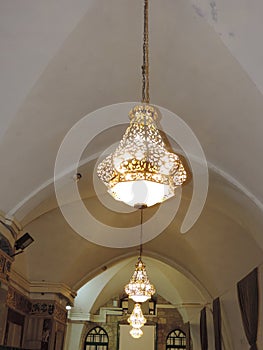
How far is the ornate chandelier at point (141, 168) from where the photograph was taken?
254cm

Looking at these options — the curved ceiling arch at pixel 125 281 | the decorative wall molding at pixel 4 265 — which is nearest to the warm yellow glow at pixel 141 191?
the decorative wall molding at pixel 4 265

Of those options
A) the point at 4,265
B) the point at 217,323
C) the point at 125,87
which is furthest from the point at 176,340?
the point at 125,87

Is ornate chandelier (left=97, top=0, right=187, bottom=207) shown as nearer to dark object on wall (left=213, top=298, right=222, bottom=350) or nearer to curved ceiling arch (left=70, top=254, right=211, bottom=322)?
dark object on wall (left=213, top=298, right=222, bottom=350)

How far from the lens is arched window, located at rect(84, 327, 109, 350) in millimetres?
13711

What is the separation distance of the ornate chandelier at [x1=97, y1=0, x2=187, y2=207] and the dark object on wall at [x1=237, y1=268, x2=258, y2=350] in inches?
159

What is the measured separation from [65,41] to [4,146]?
1.11 meters

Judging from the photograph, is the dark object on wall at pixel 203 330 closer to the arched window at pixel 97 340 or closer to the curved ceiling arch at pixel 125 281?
the curved ceiling arch at pixel 125 281

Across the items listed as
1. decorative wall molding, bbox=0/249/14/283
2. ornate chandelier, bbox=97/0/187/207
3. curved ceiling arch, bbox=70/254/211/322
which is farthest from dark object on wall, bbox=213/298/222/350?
ornate chandelier, bbox=97/0/187/207

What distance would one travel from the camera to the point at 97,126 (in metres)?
4.35

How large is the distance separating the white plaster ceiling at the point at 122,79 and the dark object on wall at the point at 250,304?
42.7 inches

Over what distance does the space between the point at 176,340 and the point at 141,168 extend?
12.4 m

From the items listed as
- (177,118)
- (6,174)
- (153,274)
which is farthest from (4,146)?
(153,274)

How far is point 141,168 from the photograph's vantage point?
2.51 meters

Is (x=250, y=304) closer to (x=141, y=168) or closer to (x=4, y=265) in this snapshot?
(x=4, y=265)
